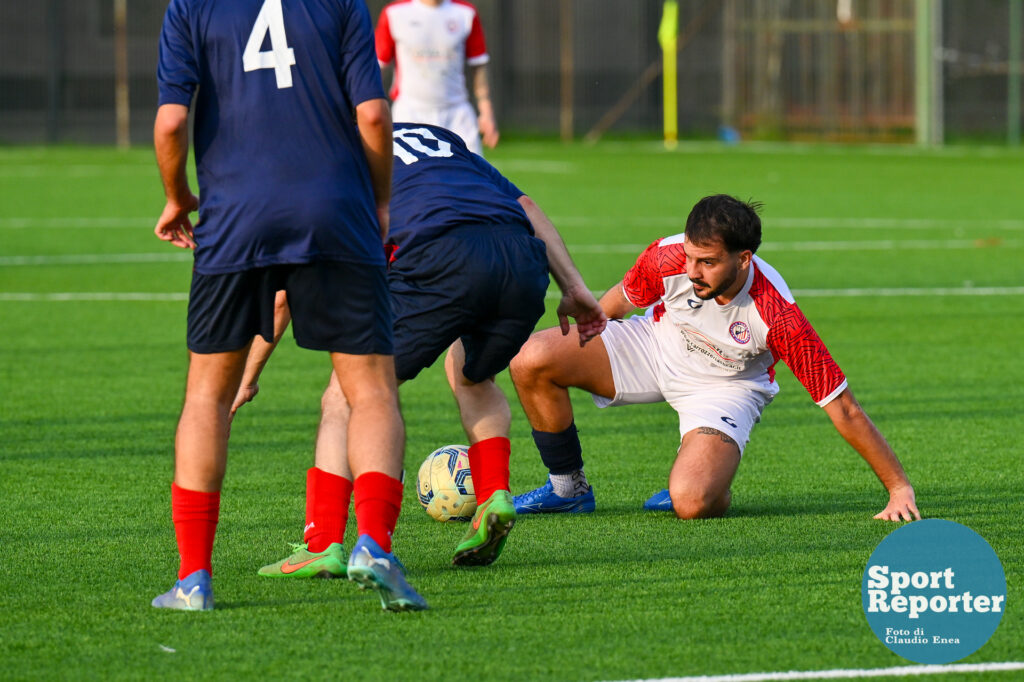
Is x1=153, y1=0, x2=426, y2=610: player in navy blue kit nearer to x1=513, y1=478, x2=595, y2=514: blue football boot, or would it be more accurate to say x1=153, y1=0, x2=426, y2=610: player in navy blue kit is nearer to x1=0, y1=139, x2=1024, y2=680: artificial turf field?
x1=0, y1=139, x2=1024, y2=680: artificial turf field

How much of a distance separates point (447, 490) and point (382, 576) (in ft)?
4.69

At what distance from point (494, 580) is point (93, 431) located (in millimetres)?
2953

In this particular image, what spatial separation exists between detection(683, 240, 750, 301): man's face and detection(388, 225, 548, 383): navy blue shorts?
67 cm

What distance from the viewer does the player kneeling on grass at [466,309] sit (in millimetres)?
4785

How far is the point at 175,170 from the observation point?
4234 millimetres

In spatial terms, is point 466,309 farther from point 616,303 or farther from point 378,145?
point 616,303

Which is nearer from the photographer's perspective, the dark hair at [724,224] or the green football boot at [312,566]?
the green football boot at [312,566]

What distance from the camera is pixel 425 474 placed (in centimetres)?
570

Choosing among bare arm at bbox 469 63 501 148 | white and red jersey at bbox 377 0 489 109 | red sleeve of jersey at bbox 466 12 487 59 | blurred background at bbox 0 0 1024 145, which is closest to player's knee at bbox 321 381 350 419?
bare arm at bbox 469 63 501 148

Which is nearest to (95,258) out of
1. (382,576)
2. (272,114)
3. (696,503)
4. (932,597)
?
(696,503)

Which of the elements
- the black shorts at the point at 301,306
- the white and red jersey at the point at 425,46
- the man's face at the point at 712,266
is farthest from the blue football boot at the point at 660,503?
the white and red jersey at the point at 425,46

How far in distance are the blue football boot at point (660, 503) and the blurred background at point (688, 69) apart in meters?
25.4

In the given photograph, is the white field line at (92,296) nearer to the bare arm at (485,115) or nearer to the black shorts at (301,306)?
the bare arm at (485,115)

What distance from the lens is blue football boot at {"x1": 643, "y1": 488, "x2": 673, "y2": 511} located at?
18.8ft
